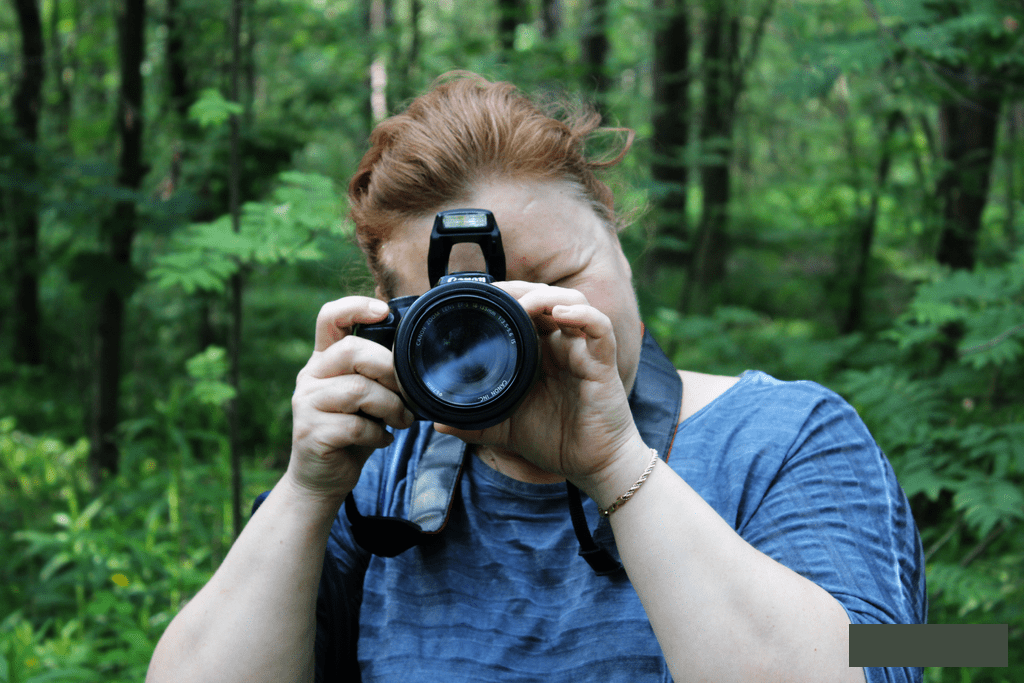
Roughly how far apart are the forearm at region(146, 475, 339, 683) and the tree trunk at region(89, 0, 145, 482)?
2299mm

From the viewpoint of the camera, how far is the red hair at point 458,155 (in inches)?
47.8

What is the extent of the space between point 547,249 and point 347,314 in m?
0.34

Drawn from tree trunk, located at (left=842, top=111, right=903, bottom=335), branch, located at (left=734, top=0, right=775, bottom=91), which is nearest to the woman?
branch, located at (left=734, top=0, right=775, bottom=91)

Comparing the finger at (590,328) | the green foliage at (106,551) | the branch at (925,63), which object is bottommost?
the green foliage at (106,551)

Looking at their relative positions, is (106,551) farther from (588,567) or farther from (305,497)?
(588,567)

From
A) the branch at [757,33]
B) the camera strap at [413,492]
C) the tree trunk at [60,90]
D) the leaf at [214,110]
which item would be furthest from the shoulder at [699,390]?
the tree trunk at [60,90]

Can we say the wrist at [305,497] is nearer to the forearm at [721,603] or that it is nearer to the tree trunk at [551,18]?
the forearm at [721,603]

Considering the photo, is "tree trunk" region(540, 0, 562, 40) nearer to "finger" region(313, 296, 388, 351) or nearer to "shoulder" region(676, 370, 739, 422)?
"shoulder" region(676, 370, 739, 422)

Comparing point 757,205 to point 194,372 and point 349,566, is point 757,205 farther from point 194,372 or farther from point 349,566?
point 349,566

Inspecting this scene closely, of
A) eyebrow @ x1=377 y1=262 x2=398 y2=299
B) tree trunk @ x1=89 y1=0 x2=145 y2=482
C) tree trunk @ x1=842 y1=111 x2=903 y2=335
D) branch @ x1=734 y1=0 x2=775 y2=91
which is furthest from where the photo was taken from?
tree trunk @ x1=842 y1=111 x2=903 y2=335

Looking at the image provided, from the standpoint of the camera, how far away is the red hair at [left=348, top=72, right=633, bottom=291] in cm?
121

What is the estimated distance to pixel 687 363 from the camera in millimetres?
3707

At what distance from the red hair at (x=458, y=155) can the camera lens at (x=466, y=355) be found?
22 cm

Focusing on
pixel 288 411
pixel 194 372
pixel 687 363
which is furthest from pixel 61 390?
pixel 687 363
